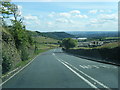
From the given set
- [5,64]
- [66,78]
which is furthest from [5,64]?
[66,78]

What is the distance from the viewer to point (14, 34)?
39781 millimetres

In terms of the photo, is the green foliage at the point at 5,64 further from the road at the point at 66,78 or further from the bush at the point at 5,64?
the road at the point at 66,78

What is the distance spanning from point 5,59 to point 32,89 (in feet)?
28.7

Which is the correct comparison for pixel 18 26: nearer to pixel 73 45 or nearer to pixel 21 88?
pixel 21 88

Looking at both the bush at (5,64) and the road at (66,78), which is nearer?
the road at (66,78)

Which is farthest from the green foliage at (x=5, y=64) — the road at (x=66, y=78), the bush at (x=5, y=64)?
the road at (x=66, y=78)

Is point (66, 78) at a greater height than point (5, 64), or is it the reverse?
point (5, 64)

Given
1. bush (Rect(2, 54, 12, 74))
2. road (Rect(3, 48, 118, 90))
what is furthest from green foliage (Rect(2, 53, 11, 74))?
road (Rect(3, 48, 118, 90))

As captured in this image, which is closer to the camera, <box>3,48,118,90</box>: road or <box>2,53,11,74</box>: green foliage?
<box>3,48,118,90</box>: road

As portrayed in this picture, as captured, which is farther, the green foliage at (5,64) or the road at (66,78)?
the green foliage at (5,64)

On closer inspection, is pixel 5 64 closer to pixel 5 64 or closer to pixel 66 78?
pixel 5 64

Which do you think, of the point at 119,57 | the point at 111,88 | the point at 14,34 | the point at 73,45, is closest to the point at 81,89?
the point at 111,88

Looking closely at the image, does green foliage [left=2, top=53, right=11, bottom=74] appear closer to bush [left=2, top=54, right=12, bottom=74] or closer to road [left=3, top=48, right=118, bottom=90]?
bush [left=2, top=54, right=12, bottom=74]

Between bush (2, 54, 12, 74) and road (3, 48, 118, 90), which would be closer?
road (3, 48, 118, 90)
